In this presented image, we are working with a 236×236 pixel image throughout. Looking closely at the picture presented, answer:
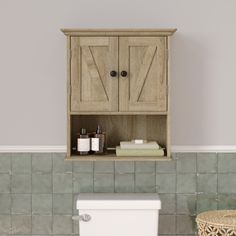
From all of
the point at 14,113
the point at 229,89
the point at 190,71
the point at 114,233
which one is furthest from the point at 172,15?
the point at 114,233

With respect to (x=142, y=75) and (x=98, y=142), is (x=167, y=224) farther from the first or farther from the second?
(x=142, y=75)

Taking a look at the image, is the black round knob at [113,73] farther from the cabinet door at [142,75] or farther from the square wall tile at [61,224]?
the square wall tile at [61,224]

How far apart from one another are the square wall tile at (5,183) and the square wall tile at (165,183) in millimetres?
947

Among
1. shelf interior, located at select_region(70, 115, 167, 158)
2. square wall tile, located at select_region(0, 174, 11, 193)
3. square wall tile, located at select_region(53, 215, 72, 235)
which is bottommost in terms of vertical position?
square wall tile, located at select_region(53, 215, 72, 235)

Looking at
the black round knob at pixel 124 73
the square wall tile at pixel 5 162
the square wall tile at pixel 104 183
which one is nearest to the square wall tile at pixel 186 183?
the square wall tile at pixel 104 183

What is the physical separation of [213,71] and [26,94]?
1185 millimetres

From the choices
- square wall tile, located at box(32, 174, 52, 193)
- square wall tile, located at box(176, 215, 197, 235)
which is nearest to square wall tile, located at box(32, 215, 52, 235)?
square wall tile, located at box(32, 174, 52, 193)

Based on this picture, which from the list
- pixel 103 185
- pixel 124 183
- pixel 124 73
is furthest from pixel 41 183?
pixel 124 73

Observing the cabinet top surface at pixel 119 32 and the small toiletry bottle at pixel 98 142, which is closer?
the cabinet top surface at pixel 119 32

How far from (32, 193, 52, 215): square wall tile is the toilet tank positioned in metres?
0.30

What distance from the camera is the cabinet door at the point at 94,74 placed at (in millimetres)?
3338

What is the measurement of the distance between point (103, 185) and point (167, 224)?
0.48 metres

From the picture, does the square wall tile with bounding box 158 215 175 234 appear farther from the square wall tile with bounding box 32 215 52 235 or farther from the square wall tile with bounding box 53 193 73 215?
the square wall tile with bounding box 32 215 52 235

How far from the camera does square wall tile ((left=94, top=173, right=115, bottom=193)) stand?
11.8 ft
